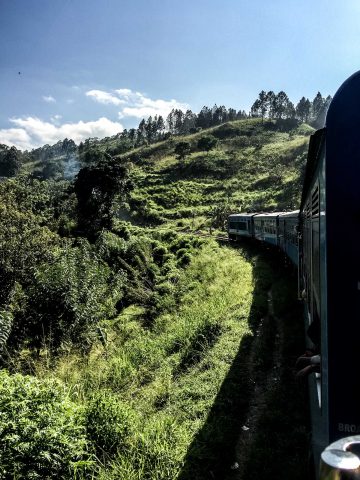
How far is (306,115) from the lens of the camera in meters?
115

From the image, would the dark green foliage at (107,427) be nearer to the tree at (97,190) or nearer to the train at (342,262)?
the train at (342,262)

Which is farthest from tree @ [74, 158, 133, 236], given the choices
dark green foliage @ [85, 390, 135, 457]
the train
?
the train

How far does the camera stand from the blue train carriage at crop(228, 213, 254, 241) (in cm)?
2900

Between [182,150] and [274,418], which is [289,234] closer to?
[274,418]

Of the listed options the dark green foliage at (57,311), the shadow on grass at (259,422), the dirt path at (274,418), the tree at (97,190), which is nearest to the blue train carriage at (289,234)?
the shadow on grass at (259,422)

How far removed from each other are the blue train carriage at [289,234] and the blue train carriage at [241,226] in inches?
377

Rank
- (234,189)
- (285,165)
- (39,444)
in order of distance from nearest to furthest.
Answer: (39,444), (234,189), (285,165)

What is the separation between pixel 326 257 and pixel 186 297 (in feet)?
48.4

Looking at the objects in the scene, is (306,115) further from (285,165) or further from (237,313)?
(237,313)

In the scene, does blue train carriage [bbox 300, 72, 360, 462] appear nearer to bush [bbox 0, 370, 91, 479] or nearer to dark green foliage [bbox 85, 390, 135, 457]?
bush [bbox 0, 370, 91, 479]

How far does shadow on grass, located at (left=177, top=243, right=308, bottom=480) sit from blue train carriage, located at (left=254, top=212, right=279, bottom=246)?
10416 millimetres

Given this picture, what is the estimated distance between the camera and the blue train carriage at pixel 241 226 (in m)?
29.0

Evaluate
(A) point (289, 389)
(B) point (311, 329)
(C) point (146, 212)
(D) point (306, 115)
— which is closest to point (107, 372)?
(A) point (289, 389)

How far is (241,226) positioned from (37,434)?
91.7ft
